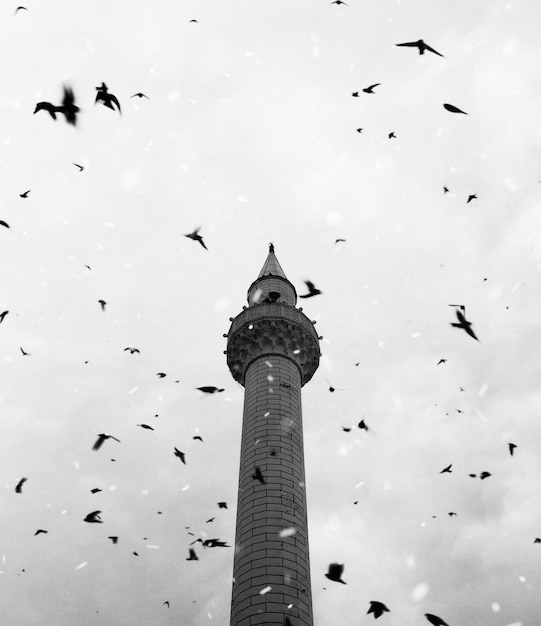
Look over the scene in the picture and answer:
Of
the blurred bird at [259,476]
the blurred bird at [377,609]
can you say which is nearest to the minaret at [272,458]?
the blurred bird at [259,476]

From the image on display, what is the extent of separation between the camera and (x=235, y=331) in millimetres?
Answer: 27750

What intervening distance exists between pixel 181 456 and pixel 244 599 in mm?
5716

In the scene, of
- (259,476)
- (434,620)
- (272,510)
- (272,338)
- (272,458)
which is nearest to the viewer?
(434,620)

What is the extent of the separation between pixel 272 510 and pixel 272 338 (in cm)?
889

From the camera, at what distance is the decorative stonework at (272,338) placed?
26.6 metres

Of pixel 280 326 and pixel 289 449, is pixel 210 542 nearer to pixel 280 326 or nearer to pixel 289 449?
pixel 289 449

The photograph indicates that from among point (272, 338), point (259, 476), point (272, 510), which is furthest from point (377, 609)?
point (272, 338)

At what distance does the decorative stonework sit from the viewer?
1047 inches

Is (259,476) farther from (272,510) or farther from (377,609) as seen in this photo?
(377,609)

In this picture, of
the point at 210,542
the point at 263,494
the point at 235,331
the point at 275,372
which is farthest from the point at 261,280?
the point at 210,542

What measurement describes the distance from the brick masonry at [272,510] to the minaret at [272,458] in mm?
29

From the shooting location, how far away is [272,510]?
19.9m

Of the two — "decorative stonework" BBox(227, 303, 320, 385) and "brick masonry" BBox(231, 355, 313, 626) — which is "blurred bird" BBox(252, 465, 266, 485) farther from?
"decorative stonework" BBox(227, 303, 320, 385)

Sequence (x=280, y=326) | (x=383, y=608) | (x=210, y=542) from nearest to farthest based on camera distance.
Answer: (x=383, y=608) < (x=210, y=542) < (x=280, y=326)
